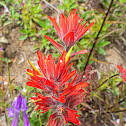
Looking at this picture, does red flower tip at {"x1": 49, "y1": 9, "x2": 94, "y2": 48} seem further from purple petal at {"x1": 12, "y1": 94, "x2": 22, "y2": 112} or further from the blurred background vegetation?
Result: the blurred background vegetation

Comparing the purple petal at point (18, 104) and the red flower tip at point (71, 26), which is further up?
the red flower tip at point (71, 26)

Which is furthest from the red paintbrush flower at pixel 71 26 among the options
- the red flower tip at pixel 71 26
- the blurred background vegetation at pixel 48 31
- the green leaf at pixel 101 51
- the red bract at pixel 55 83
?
the green leaf at pixel 101 51

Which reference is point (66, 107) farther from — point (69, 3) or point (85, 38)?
point (69, 3)

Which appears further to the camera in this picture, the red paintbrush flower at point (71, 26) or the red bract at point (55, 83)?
the red paintbrush flower at point (71, 26)

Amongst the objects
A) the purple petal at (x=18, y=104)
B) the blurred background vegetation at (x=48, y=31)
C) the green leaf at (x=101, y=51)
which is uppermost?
the blurred background vegetation at (x=48, y=31)

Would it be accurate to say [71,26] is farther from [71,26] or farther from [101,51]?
[101,51]

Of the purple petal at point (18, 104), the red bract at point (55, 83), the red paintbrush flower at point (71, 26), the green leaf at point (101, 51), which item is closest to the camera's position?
the red bract at point (55, 83)

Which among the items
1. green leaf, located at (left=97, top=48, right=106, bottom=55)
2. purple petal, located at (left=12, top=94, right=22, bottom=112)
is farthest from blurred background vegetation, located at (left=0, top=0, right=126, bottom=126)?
purple petal, located at (left=12, top=94, right=22, bottom=112)

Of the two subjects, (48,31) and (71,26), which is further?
(48,31)

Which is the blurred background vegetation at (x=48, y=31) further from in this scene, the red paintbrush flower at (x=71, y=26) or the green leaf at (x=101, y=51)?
the red paintbrush flower at (x=71, y=26)

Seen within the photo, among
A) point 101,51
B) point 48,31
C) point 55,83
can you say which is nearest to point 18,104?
point 55,83

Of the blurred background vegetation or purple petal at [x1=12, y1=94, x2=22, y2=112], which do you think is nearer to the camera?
purple petal at [x1=12, y1=94, x2=22, y2=112]
